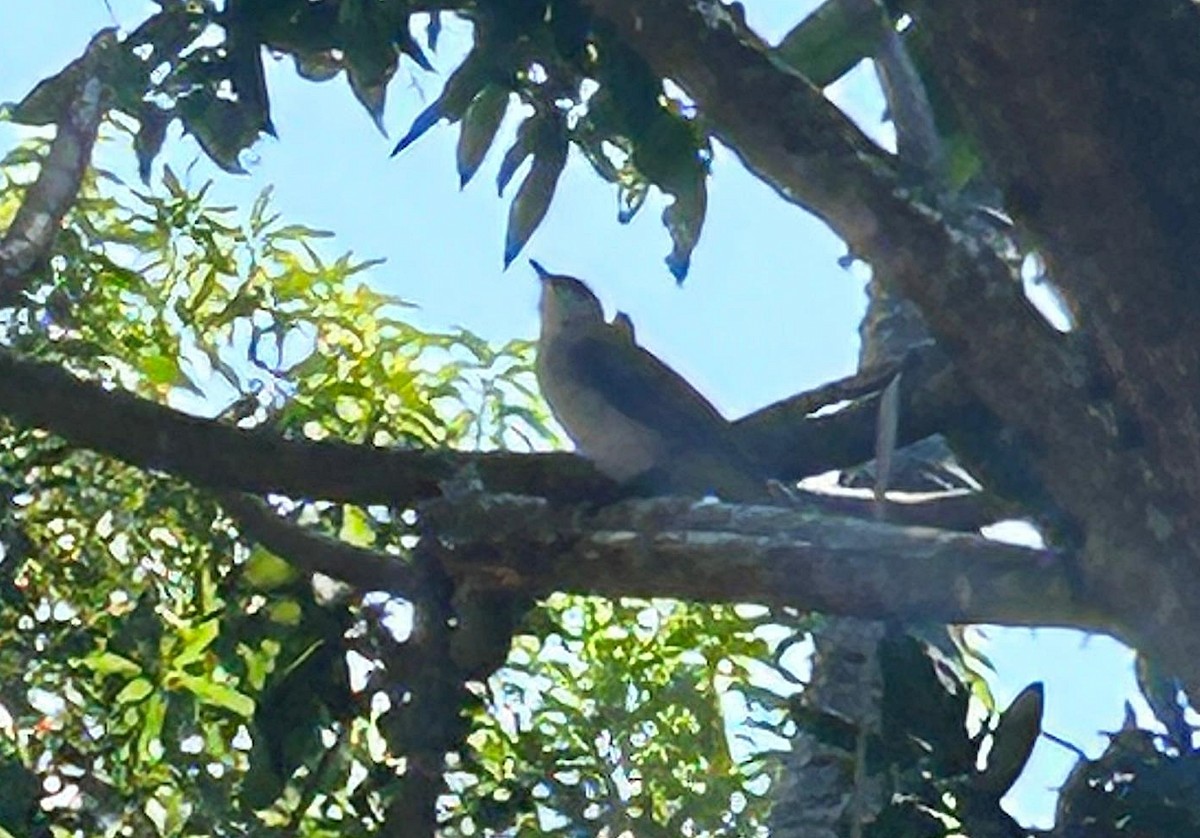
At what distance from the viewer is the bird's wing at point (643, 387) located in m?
2.86

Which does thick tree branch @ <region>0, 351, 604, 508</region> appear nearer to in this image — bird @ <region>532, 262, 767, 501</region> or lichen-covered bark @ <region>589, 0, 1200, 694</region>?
bird @ <region>532, 262, 767, 501</region>

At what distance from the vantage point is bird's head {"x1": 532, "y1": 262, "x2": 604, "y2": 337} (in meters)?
3.47

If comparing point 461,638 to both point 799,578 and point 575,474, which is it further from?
point 799,578

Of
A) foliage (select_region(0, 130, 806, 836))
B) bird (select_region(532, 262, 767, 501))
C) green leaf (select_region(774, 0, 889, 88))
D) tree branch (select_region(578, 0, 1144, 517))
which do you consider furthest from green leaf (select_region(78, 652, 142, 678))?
green leaf (select_region(774, 0, 889, 88))

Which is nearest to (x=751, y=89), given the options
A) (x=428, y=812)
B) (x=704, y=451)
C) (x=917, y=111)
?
(x=917, y=111)

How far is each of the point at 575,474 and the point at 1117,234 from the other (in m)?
0.76

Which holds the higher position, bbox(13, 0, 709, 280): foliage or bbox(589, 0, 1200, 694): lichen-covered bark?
bbox(13, 0, 709, 280): foliage

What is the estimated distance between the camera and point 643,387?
309 centimetres

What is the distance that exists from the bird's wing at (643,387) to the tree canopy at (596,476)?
0.14 metres

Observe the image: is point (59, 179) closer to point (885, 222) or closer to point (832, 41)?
point (832, 41)

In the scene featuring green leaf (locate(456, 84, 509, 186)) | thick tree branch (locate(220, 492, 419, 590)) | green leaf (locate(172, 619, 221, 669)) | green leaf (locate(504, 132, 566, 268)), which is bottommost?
green leaf (locate(172, 619, 221, 669))

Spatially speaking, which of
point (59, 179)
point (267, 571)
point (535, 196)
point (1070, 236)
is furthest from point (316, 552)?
point (1070, 236)

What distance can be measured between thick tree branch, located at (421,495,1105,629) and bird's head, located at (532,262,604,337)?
1054 millimetres

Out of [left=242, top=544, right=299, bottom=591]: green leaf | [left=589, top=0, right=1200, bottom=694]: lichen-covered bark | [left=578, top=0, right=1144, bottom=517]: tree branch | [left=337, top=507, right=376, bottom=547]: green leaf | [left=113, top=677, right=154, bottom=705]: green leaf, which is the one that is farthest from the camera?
[left=337, top=507, right=376, bottom=547]: green leaf
